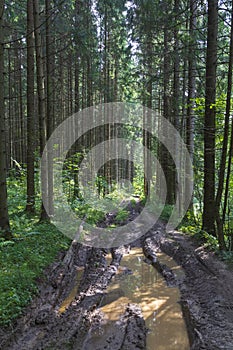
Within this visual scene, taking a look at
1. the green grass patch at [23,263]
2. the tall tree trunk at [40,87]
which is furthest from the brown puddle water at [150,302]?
the tall tree trunk at [40,87]

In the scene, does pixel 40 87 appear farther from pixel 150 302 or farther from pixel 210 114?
pixel 150 302

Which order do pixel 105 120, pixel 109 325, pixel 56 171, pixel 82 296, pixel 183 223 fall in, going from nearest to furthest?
pixel 109 325 → pixel 82 296 → pixel 183 223 → pixel 56 171 → pixel 105 120

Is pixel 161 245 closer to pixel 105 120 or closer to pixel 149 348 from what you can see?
pixel 149 348

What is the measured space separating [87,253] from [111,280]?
80.3 inches

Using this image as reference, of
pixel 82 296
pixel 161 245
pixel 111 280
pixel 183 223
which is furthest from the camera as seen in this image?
pixel 183 223

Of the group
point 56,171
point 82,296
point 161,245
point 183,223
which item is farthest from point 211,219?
point 56,171

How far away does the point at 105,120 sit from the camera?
24.6 m

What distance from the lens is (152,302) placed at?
20.2 ft

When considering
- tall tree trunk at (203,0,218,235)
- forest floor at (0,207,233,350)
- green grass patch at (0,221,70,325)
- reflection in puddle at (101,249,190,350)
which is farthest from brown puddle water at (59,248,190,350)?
tall tree trunk at (203,0,218,235)

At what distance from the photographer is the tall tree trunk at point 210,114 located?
8648mm

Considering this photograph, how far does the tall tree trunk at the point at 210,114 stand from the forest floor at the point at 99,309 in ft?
3.86

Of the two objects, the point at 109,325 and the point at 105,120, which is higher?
the point at 105,120

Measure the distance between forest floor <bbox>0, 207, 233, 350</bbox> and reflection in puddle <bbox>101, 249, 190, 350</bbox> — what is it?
13 centimetres

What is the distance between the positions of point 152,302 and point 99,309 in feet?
3.70
